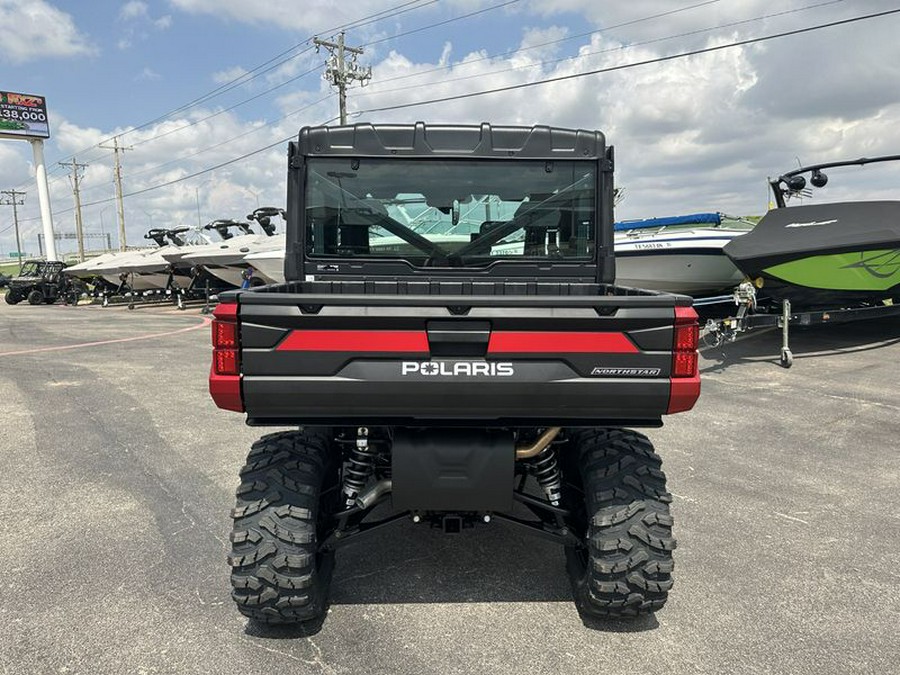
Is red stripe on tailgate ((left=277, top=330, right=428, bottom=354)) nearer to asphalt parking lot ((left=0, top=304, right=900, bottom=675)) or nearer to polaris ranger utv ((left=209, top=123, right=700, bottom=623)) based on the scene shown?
polaris ranger utv ((left=209, top=123, right=700, bottom=623))

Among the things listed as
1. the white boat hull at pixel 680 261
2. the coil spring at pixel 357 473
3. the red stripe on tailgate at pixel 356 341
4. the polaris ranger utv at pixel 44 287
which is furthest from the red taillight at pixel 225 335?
the polaris ranger utv at pixel 44 287

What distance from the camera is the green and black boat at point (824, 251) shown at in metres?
8.42

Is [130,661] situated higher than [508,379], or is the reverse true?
[508,379]

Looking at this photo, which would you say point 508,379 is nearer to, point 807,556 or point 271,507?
point 271,507

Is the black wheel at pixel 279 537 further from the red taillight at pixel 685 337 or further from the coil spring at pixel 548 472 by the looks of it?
the red taillight at pixel 685 337

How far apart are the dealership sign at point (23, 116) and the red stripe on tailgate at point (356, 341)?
52932 millimetres

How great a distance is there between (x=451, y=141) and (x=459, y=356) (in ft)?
5.20

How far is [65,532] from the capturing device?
379 centimetres

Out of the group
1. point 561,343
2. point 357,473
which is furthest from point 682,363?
point 357,473

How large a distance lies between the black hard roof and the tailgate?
1.40 m

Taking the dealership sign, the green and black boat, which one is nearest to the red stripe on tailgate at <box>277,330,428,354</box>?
the green and black boat

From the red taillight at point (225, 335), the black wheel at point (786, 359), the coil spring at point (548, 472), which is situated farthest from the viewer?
the black wheel at point (786, 359)

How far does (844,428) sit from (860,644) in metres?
4.01

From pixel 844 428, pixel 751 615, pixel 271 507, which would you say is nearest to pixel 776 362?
pixel 844 428
